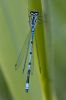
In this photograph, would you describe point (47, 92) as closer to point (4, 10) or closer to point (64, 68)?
point (64, 68)

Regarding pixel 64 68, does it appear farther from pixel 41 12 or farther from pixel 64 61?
pixel 41 12

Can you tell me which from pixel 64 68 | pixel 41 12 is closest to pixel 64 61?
pixel 64 68

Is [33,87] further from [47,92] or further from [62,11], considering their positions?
[62,11]

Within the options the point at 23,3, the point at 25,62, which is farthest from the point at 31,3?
the point at 25,62

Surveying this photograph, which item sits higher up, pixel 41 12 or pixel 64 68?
pixel 41 12

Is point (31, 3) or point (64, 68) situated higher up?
point (31, 3)

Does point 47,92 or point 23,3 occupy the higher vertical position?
point 23,3

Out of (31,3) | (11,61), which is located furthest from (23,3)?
(11,61)
